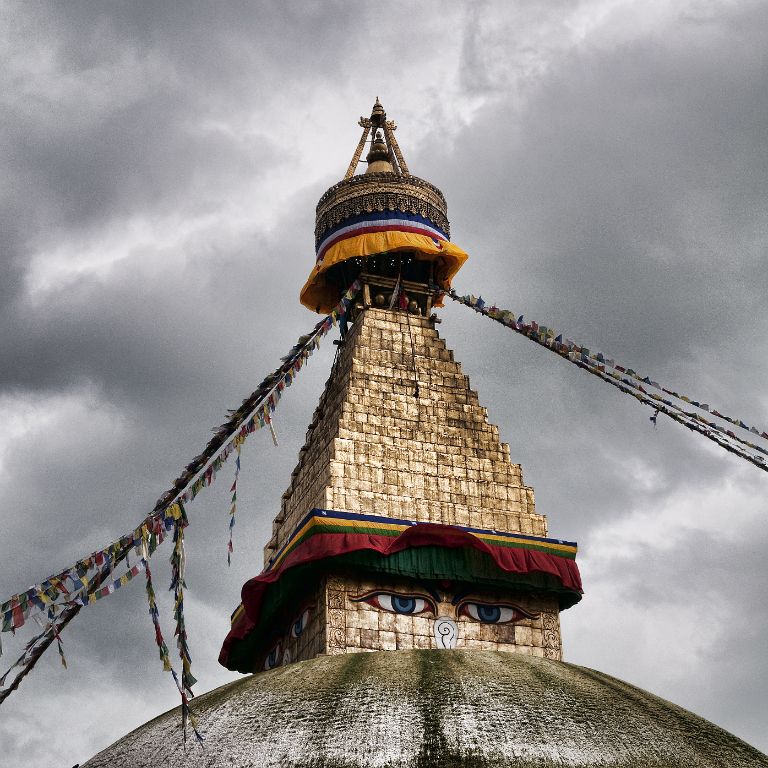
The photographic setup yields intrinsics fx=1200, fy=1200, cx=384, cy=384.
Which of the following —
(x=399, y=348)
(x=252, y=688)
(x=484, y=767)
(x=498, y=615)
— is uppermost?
(x=399, y=348)

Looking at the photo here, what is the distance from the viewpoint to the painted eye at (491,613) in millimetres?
17609

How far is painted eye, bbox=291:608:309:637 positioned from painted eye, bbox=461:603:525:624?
231cm

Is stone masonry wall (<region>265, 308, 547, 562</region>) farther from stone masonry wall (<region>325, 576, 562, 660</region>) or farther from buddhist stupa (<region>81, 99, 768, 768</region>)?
stone masonry wall (<region>325, 576, 562, 660</region>)

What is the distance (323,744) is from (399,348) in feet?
34.9

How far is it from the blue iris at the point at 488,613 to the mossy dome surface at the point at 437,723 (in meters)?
4.45

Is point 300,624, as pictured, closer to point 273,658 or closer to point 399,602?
point 273,658

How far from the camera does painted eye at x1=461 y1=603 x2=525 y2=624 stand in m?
17.6

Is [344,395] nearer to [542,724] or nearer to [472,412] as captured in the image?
[472,412]

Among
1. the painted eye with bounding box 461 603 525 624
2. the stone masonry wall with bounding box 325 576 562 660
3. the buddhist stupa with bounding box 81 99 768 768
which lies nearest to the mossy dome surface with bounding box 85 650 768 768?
the buddhist stupa with bounding box 81 99 768 768

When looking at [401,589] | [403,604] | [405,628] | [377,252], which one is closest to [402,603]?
[403,604]

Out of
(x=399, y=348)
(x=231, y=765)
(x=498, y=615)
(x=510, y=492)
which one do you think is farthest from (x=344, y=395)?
(x=231, y=765)

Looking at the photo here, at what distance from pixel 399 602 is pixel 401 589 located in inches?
7.5

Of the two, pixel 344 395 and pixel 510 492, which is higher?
pixel 344 395

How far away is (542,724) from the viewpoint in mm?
11219
